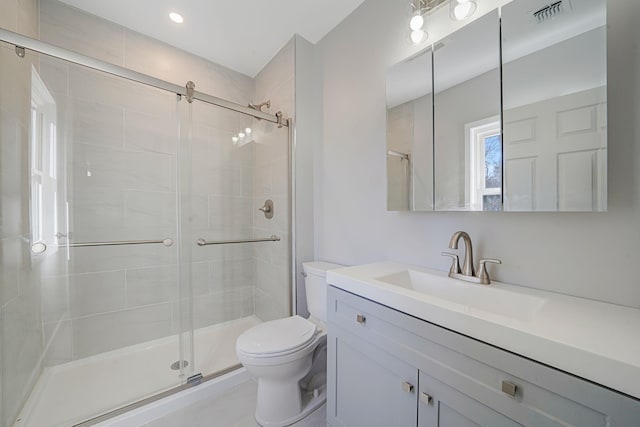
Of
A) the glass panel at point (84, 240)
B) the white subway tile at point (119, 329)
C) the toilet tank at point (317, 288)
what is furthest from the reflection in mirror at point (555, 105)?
the white subway tile at point (119, 329)

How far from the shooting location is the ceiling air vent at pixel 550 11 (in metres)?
0.84

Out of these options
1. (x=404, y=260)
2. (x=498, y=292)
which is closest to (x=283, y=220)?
(x=404, y=260)

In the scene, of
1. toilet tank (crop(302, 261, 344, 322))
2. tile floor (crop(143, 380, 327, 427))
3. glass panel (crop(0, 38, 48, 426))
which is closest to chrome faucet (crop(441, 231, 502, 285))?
toilet tank (crop(302, 261, 344, 322))

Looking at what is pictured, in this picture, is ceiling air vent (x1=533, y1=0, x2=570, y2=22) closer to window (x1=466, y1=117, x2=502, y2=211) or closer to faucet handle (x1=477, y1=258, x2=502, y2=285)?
window (x1=466, y1=117, x2=502, y2=211)

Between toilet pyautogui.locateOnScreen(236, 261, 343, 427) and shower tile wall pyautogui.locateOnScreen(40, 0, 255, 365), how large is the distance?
98cm

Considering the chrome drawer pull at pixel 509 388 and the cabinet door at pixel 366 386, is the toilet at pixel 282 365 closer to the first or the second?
the cabinet door at pixel 366 386

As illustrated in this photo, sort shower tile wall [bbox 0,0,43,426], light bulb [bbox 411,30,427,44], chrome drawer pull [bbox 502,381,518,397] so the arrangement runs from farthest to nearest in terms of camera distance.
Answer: light bulb [bbox 411,30,427,44]
shower tile wall [bbox 0,0,43,426]
chrome drawer pull [bbox 502,381,518,397]

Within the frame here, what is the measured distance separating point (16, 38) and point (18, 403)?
1.83 meters

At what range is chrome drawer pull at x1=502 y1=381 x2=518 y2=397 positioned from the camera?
60 cm

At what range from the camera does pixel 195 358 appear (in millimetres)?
1791

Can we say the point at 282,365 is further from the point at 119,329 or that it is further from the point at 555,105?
the point at 555,105

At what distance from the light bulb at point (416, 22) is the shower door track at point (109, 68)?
1.09 m

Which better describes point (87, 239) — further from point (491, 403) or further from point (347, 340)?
point (491, 403)

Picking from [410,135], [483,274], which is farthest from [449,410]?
[410,135]
